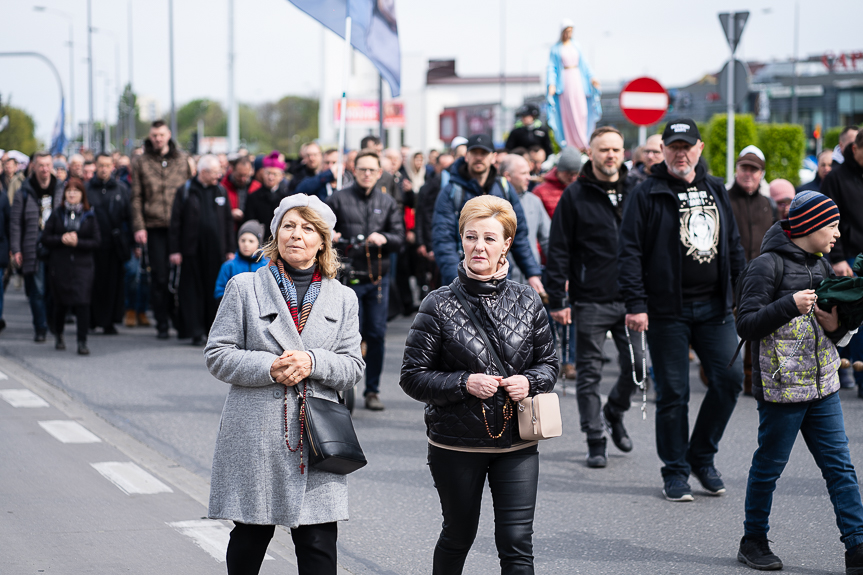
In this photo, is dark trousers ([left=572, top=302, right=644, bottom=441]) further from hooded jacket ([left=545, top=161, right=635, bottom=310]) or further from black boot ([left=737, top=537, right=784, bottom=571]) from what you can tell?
black boot ([left=737, top=537, right=784, bottom=571])

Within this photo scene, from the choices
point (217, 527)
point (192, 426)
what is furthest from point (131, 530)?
point (192, 426)

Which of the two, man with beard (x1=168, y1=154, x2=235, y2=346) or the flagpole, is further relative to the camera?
man with beard (x1=168, y1=154, x2=235, y2=346)

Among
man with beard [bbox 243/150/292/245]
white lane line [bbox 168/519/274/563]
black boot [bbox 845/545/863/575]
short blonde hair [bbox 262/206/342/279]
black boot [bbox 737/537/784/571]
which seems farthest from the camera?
man with beard [bbox 243/150/292/245]

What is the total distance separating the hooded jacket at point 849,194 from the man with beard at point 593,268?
2396 mm

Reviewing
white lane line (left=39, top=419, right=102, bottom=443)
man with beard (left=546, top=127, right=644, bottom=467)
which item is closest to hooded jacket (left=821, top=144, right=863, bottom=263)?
man with beard (left=546, top=127, right=644, bottom=467)

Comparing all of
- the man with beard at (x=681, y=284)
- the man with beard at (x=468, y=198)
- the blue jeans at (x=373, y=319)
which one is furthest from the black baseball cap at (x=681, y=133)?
the blue jeans at (x=373, y=319)

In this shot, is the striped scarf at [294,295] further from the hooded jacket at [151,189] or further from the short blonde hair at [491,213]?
the hooded jacket at [151,189]

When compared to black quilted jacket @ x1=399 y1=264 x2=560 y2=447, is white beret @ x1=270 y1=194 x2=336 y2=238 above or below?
above

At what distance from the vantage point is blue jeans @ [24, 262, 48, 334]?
1324 centimetres

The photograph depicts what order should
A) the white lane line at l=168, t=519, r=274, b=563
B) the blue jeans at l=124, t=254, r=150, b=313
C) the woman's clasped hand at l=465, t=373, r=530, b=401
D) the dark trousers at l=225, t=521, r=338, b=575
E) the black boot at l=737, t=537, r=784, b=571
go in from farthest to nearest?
the blue jeans at l=124, t=254, r=150, b=313, the white lane line at l=168, t=519, r=274, b=563, the black boot at l=737, t=537, r=784, b=571, the dark trousers at l=225, t=521, r=338, b=575, the woman's clasped hand at l=465, t=373, r=530, b=401

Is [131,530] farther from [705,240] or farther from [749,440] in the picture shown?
[749,440]

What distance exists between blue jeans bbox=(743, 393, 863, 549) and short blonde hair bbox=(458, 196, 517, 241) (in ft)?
5.77

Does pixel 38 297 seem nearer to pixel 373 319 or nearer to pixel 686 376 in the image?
pixel 373 319

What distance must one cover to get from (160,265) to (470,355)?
10180 millimetres
